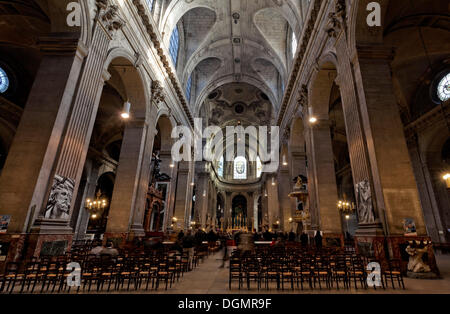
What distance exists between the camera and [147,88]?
1246 centimetres

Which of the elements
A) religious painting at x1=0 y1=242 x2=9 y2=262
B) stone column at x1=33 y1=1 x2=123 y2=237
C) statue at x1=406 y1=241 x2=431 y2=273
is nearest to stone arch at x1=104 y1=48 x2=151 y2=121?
stone column at x1=33 y1=1 x2=123 y2=237

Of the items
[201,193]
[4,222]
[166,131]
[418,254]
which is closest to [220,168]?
[201,193]

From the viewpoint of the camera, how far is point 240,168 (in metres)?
44.5

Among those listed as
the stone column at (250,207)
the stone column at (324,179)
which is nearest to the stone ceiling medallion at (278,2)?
the stone column at (324,179)

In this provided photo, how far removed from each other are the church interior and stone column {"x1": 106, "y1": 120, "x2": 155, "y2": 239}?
0.24ft

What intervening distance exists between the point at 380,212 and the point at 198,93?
2141 cm

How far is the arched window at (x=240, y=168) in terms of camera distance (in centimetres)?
4412

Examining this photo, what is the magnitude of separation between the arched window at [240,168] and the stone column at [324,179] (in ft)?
106

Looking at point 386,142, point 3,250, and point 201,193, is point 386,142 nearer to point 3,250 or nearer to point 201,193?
point 3,250

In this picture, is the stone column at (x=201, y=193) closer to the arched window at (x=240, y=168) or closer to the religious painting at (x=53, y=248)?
the arched window at (x=240, y=168)

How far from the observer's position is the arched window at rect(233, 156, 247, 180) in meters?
44.1

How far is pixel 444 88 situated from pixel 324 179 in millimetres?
10508
